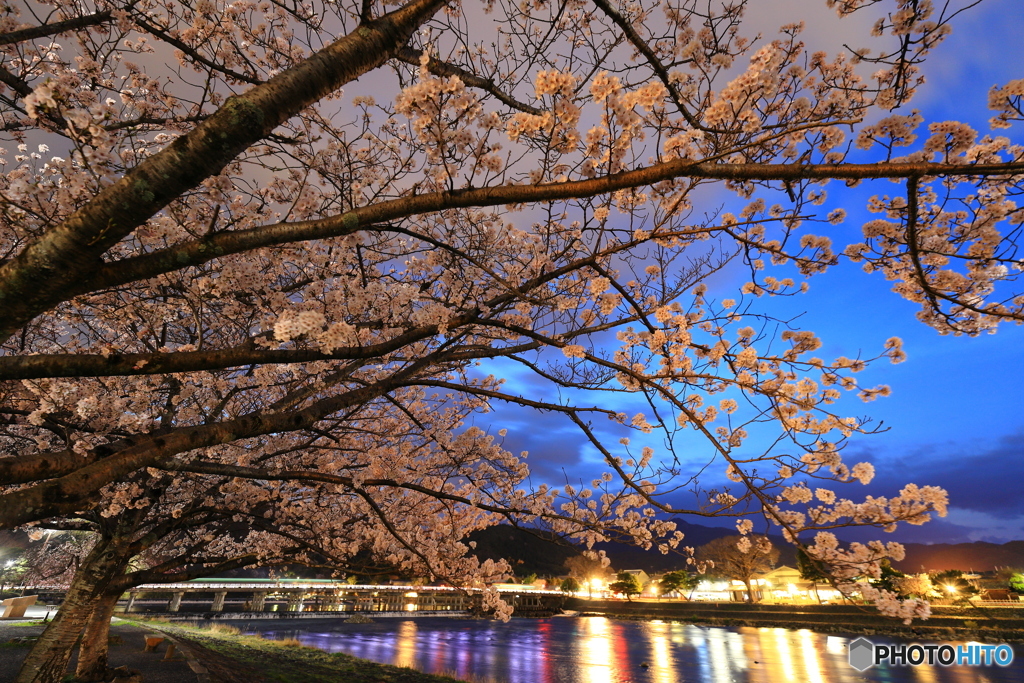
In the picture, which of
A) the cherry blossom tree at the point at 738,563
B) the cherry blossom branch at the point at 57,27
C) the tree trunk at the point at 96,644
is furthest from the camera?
the cherry blossom tree at the point at 738,563

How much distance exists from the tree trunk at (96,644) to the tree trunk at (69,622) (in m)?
2.49

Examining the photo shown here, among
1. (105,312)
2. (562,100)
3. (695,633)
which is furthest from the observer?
(695,633)

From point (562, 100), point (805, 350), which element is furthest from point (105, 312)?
point (805, 350)

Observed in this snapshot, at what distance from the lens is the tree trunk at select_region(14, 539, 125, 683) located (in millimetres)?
7727

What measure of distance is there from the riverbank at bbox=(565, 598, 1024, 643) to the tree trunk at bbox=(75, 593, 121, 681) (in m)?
15.3

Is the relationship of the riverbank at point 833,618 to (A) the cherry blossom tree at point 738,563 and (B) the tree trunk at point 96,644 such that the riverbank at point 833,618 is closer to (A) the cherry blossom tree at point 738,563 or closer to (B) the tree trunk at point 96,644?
(A) the cherry blossom tree at point 738,563

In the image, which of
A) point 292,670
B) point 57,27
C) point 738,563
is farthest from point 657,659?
point 57,27

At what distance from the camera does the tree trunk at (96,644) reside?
10477 mm

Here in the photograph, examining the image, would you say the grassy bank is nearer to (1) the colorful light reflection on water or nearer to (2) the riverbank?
(1) the colorful light reflection on water

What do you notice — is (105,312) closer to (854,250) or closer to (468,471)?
(468,471)

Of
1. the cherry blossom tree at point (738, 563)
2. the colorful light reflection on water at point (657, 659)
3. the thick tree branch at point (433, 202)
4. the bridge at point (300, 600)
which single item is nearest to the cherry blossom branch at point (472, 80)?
the thick tree branch at point (433, 202)

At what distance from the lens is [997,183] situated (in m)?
4.27

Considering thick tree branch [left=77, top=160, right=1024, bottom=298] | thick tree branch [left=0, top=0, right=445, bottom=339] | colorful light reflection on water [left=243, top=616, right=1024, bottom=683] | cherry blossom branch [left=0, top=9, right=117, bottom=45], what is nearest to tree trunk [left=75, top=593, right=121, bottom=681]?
cherry blossom branch [left=0, top=9, right=117, bottom=45]

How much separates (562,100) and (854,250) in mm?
3551
